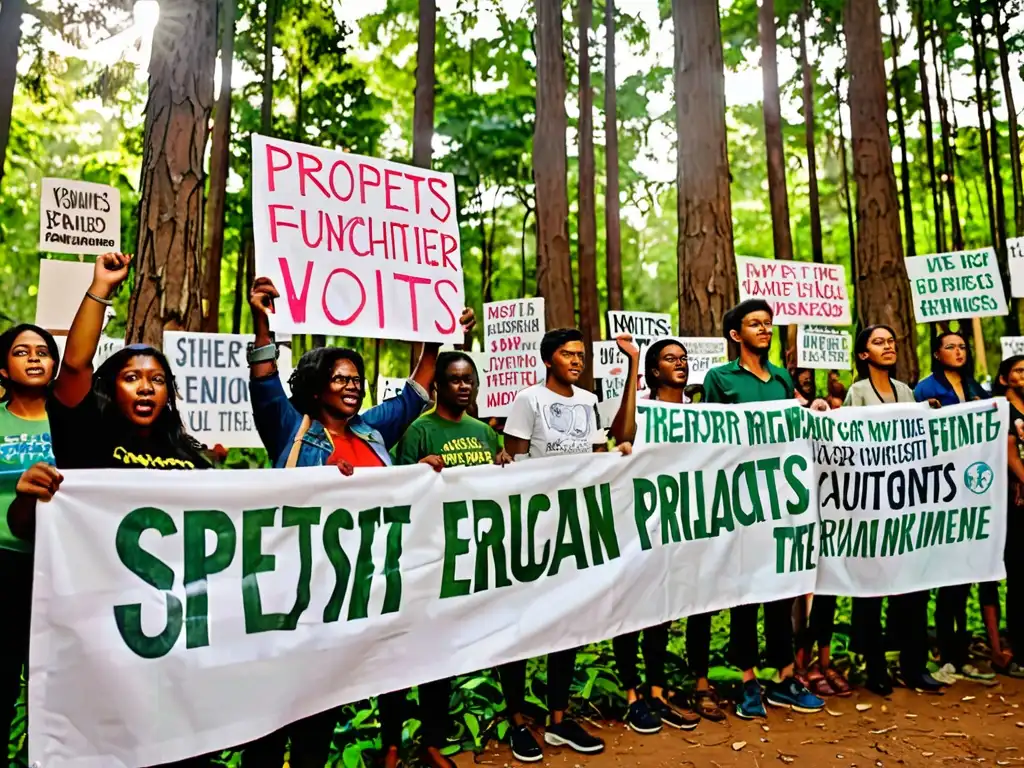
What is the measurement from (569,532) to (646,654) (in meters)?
1.01

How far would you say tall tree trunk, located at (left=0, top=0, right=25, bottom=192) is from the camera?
8.83 meters

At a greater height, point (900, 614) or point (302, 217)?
point (302, 217)

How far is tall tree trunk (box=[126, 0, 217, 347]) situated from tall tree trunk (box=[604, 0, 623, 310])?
10.4 meters

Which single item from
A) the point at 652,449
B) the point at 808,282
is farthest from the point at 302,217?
the point at 808,282

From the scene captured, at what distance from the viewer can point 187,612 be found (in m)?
2.85

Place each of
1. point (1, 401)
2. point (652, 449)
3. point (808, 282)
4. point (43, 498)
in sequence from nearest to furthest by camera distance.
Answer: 1. point (43, 498)
2. point (1, 401)
3. point (652, 449)
4. point (808, 282)

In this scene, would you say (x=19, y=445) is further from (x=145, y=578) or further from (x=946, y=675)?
(x=946, y=675)

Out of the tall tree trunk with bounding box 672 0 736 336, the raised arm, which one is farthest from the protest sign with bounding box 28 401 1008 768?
the tall tree trunk with bounding box 672 0 736 336

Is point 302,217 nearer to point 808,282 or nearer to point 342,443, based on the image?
point 342,443

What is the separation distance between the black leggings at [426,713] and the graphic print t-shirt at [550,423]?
3.85ft

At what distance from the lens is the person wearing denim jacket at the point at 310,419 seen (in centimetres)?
315

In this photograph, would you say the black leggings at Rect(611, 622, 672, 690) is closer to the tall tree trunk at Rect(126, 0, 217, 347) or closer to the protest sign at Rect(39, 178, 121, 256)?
the tall tree trunk at Rect(126, 0, 217, 347)

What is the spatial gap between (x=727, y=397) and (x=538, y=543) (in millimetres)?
1524

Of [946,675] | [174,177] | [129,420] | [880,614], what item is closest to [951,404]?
[880,614]
